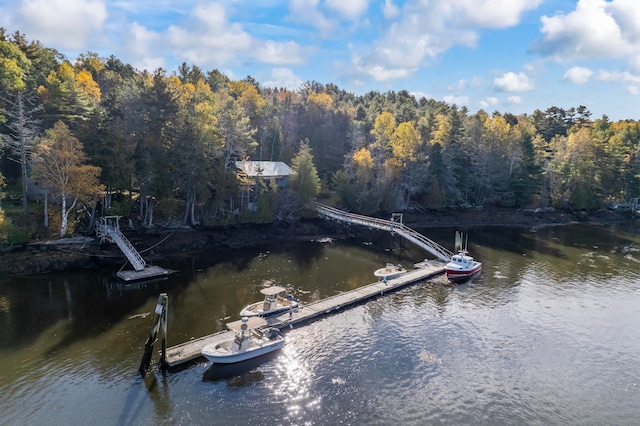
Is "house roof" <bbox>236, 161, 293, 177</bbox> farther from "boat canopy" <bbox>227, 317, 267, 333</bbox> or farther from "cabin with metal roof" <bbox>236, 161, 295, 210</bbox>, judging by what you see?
"boat canopy" <bbox>227, 317, 267, 333</bbox>

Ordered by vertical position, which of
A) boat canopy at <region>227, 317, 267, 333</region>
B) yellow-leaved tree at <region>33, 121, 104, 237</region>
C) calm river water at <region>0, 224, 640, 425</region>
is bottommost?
calm river water at <region>0, 224, 640, 425</region>

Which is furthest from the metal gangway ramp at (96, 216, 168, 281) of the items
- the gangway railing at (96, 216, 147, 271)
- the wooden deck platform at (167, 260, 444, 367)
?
the wooden deck platform at (167, 260, 444, 367)

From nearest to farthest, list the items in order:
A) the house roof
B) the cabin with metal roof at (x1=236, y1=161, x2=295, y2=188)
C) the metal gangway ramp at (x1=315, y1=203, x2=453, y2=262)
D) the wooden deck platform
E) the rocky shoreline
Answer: the wooden deck platform, the rocky shoreline, the metal gangway ramp at (x1=315, y1=203, x2=453, y2=262), the cabin with metal roof at (x1=236, y1=161, x2=295, y2=188), the house roof

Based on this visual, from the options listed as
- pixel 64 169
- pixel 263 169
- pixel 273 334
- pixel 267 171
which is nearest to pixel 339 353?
pixel 273 334

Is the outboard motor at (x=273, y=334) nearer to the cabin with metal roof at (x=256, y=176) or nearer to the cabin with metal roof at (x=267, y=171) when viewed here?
the cabin with metal roof at (x=256, y=176)

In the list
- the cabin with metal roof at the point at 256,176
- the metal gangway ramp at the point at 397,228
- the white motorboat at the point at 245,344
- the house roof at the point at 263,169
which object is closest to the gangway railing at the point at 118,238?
the cabin with metal roof at the point at 256,176
